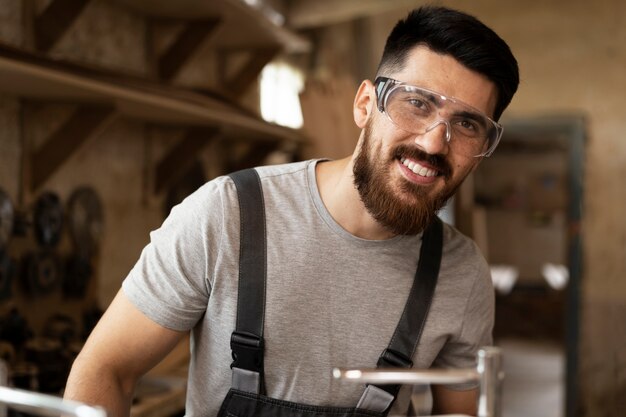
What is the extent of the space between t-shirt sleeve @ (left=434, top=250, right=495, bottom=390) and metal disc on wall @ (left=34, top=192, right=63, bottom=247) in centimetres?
132

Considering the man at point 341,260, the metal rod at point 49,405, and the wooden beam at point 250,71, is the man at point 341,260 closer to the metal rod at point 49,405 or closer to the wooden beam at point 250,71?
the metal rod at point 49,405

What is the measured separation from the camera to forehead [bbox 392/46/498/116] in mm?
1322

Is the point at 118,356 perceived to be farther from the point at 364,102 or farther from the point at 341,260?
the point at 364,102

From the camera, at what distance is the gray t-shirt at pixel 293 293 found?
1.37m

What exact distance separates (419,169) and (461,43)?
246mm

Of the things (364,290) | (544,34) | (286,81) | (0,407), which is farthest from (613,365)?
(0,407)

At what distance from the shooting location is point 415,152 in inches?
52.4

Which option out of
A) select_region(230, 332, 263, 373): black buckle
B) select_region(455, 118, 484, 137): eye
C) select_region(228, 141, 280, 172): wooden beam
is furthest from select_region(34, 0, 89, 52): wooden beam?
select_region(228, 141, 280, 172): wooden beam

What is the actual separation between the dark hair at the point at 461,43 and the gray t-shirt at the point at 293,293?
1.17 feet

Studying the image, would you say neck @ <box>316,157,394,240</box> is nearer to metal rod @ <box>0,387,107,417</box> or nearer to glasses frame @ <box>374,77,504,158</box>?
glasses frame @ <box>374,77,504,158</box>

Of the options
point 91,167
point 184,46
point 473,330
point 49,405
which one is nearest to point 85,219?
point 91,167

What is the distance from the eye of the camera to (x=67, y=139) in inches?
88.4

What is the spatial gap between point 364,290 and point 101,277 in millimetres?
1522

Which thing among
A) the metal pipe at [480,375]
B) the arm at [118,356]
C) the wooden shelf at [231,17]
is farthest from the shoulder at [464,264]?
the wooden shelf at [231,17]
